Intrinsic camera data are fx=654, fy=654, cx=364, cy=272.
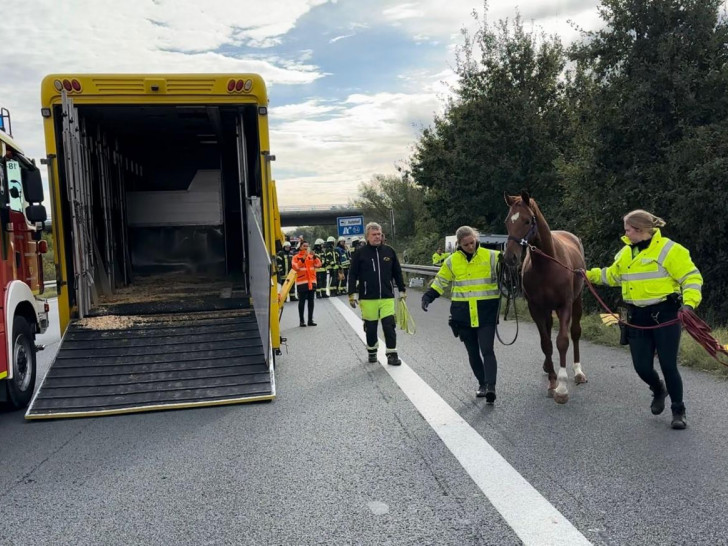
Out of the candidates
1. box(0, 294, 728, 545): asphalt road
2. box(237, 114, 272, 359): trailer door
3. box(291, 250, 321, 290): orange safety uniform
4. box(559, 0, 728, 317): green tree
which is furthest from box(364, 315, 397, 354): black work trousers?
box(559, 0, 728, 317): green tree

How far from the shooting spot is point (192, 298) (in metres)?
9.06

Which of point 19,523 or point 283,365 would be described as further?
point 283,365

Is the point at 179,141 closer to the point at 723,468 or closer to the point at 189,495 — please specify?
the point at 189,495

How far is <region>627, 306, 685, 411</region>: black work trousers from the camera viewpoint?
5.18 meters

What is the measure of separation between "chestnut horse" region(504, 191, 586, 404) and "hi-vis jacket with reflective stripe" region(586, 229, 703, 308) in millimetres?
970

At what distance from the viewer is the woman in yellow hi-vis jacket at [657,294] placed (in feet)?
16.9

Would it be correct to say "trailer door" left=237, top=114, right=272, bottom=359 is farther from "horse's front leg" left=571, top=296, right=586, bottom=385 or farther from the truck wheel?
"horse's front leg" left=571, top=296, right=586, bottom=385

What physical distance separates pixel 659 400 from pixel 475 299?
1832 mm

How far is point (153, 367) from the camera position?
7012 mm

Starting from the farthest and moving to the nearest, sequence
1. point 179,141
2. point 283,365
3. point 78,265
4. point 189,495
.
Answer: point 179,141 → point 283,365 → point 78,265 → point 189,495

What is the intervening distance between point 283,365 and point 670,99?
11.8 metres

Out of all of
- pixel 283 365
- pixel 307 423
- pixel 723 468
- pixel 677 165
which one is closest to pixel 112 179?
pixel 283 365

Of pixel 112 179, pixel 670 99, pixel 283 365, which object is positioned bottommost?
pixel 283 365

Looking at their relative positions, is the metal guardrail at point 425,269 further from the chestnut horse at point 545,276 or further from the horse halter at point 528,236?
the horse halter at point 528,236
